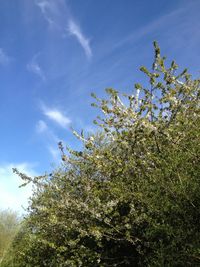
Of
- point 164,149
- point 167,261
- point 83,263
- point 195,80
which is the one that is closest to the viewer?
point 167,261

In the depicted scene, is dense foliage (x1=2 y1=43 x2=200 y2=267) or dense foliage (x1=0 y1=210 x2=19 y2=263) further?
dense foliage (x1=0 y1=210 x2=19 y2=263)

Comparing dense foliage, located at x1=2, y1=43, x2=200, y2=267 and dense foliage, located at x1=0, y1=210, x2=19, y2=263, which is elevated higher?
dense foliage, located at x1=0, y1=210, x2=19, y2=263

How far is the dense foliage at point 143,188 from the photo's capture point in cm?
858

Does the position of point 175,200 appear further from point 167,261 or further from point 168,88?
point 168,88

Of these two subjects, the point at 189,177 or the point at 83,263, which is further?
the point at 83,263

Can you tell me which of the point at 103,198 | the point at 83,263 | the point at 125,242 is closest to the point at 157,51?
the point at 103,198

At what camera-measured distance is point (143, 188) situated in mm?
9750

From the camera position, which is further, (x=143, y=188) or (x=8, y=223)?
(x=8, y=223)

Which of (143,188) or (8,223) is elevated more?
(8,223)

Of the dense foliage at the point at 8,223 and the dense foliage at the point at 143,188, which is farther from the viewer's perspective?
the dense foliage at the point at 8,223

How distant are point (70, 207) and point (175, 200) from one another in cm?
387

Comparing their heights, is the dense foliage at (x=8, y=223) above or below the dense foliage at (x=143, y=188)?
above

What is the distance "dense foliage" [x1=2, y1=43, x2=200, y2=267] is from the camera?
28.1ft

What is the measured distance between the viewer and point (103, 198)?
1220cm
